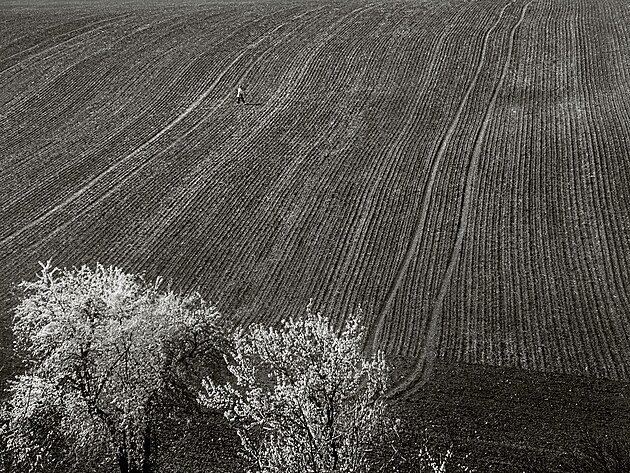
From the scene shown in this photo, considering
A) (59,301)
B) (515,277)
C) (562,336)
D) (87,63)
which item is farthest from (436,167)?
(87,63)

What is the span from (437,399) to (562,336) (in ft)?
22.8

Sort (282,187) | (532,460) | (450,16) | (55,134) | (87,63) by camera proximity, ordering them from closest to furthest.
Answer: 1. (532,460)
2. (282,187)
3. (55,134)
4. (87,63)
5. (450,16)

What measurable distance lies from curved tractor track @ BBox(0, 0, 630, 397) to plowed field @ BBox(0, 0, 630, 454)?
6.3 inches

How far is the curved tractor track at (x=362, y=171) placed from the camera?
30.0 m

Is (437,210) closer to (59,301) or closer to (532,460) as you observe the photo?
(532,460)

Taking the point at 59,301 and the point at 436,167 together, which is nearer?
the point at 59,301

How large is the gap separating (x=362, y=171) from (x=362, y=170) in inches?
5.9

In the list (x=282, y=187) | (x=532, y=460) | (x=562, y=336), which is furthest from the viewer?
(x=282, y=187)

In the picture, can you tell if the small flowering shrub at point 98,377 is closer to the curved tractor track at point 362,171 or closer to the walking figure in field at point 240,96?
the curved tractor track at point 362,171

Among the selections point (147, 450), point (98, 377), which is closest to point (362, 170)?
point (147, 450)

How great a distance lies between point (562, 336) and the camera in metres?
27.5

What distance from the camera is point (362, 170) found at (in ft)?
137

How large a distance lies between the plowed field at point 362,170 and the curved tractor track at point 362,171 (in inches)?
6.3

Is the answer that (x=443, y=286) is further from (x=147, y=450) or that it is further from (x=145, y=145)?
(x=145, y=145)
